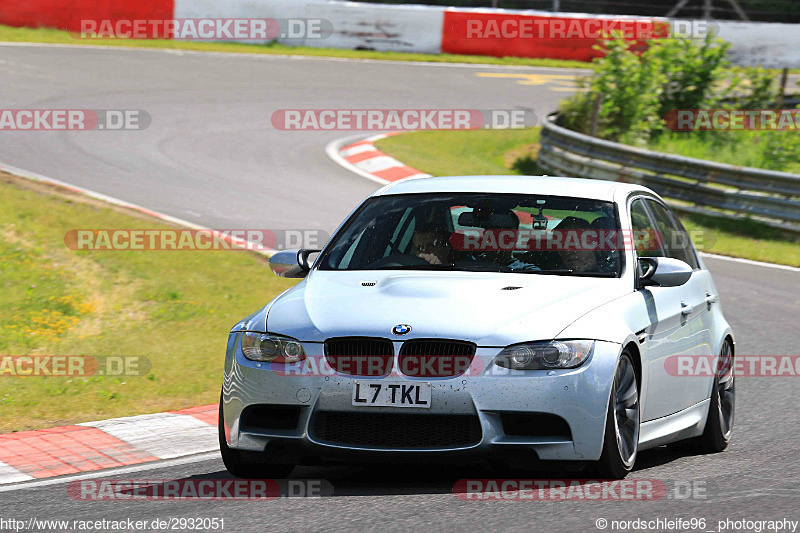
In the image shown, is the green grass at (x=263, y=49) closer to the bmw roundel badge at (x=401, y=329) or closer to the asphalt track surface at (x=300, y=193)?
the asphalt track surface at (x=300, y=193)

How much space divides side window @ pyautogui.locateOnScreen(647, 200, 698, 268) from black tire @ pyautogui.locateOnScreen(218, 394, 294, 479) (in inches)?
104

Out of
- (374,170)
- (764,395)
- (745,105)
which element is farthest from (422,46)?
(764,395)

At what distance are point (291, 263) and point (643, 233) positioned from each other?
198cm

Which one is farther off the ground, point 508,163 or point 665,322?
point 665,322

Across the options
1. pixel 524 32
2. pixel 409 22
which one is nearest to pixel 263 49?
pixel 409 22

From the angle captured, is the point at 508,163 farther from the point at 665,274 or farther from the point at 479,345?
the point at 479,345

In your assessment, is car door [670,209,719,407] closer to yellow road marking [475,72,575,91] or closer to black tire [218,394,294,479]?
black tire [218,394,294,479]

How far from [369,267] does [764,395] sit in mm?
3689

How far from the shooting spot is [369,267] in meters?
6.88

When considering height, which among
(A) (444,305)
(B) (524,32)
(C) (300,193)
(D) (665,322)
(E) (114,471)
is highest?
(A) (444,305)

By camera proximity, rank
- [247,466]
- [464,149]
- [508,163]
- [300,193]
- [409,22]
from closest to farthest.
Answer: [247,466], [300,193], [508,163], [464,149], [409,22]

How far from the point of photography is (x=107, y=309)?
1123 centimetres

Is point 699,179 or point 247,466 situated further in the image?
point 699,179

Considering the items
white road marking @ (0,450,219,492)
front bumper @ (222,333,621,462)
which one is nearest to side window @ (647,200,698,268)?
front bumper @ (222,333,621,462)
